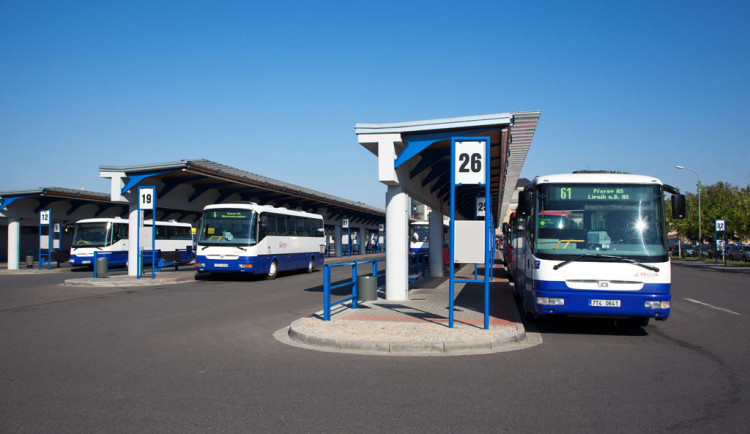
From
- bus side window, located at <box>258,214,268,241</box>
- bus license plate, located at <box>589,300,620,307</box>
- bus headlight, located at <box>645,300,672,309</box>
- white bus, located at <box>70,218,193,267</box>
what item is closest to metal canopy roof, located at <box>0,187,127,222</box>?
white bus, located at <box>70,218,193,267</box>

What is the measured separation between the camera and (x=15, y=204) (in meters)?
27.5

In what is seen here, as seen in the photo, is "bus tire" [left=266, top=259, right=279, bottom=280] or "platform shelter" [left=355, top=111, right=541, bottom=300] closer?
"platform shelter" [left=355, top=111, right=541, bottom=300]

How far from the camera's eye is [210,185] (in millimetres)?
26062

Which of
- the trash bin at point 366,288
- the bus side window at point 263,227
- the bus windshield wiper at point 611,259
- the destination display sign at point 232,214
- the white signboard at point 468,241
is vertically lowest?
the trash bin at point 366,288

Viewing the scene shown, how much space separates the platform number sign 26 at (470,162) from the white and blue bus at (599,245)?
960mm

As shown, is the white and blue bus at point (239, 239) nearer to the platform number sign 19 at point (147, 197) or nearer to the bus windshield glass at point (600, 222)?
the platform number sign 19 at point (147, 197)

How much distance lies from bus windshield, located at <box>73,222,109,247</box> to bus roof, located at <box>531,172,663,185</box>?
25585 mm

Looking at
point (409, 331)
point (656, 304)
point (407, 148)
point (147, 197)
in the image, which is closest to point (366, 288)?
point (407, 148)

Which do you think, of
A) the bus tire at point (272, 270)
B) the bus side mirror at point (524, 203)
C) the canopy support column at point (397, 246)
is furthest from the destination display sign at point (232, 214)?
the bus side mirror at point (524, 203)

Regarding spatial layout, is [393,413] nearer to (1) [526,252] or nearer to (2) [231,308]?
(1) [526,252]

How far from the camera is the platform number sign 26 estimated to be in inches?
353

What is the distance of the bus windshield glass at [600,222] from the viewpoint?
28.8 ft

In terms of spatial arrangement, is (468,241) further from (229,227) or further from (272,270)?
(272,270)

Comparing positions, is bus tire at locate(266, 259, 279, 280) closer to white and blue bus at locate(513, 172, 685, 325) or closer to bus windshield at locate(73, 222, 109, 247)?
bus windshield at locate(73, 222, 109, 247)
